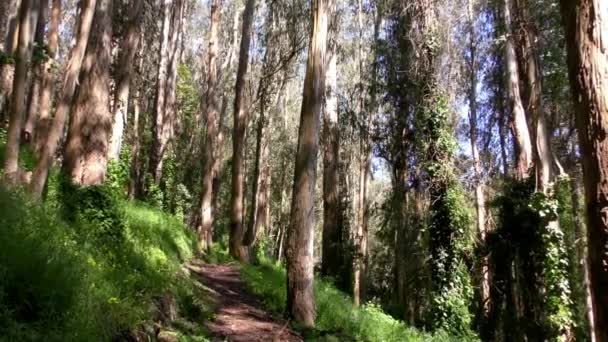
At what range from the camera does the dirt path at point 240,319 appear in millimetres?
7965

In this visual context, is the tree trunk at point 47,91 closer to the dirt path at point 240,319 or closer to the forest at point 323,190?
the forest at point 323,190

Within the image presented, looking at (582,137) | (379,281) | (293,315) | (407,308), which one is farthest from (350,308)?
(379,281)

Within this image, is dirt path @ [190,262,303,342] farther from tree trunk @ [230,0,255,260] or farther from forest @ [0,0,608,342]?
tree trunk @ [230,0,255,260]

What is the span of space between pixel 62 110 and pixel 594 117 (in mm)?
7119

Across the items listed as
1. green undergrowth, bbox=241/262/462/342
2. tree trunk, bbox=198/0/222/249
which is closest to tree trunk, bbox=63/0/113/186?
green undergrowth, bbox=241/262/462/342

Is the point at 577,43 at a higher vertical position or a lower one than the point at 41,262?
higher

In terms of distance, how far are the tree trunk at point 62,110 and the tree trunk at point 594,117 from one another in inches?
255

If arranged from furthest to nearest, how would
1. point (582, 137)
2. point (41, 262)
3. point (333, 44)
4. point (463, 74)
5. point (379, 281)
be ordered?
point (379, 281), point (463, 74), point (333, 44), point (41, 262), point (582, 137)

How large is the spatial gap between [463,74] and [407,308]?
11.5 m

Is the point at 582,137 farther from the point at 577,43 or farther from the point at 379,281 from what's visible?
the point at 379,281

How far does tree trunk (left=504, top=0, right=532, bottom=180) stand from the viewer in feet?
55.3

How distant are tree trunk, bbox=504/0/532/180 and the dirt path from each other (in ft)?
30.4

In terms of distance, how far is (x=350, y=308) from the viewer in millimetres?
11406

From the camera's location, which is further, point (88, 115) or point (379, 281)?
point (379, 281)
